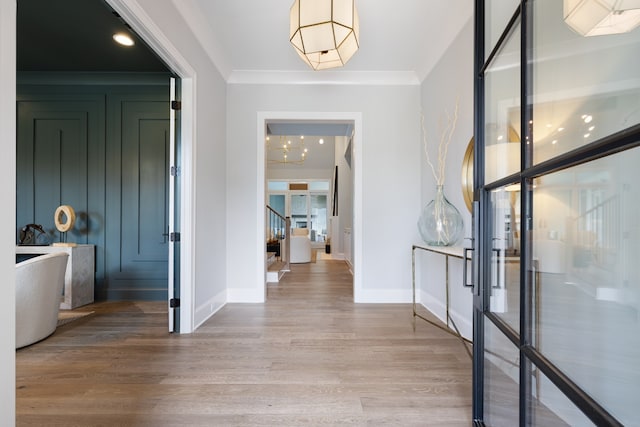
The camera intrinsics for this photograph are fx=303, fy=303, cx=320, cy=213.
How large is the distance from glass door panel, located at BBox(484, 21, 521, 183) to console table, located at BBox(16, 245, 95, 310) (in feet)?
13.3

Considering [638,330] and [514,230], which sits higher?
[514,230]

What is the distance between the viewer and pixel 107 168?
3818 millimetres

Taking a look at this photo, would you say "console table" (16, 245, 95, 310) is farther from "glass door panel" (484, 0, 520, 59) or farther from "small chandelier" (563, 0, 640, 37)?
"small chandelier" (563, 0, 640, 37)

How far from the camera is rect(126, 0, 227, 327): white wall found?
8.64 feet

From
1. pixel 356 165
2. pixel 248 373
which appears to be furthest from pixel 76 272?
pixel 356 165

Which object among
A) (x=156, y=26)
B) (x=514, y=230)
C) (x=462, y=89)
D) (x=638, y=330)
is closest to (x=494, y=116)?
(x=514, y=230)

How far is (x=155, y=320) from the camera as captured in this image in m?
3.05

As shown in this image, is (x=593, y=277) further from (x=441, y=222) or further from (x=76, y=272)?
(x=76, y=272)

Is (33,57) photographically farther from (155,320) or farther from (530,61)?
(530,61)

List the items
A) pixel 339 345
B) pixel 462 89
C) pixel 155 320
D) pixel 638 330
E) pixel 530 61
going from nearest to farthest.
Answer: pixel 638 330
pixel 530 61
pixel 339 345
pixel 462 89
pixel 155 320

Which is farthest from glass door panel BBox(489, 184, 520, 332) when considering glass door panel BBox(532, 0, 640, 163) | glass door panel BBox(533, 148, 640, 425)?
glass door panel BBox(532, 0, 640, 163)

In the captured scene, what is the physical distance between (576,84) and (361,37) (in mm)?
2636

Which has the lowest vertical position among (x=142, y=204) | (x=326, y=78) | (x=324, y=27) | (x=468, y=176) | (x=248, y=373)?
(x=248, y=373)

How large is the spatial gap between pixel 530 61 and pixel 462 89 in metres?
1.90
